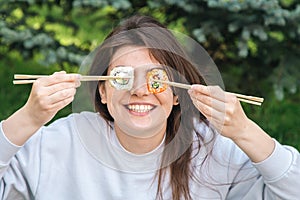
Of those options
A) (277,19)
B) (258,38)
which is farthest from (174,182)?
(258,38)

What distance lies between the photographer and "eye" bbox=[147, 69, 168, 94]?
6.59ft

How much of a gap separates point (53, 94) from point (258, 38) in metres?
2.18

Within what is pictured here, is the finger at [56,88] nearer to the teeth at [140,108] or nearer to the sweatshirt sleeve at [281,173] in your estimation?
the teeth at [140,108]

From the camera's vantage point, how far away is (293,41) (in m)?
3.97

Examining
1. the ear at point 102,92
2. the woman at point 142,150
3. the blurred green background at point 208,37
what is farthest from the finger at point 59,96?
the blurred green background at point 208,37

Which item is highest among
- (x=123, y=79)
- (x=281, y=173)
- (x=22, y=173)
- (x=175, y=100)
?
(x=123, y=79)

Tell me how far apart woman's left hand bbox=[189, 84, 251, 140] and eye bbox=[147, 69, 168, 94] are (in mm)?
122

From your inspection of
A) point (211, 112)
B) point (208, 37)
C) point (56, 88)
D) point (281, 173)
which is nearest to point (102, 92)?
point (56, 88)

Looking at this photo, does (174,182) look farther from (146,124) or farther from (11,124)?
(11,124)

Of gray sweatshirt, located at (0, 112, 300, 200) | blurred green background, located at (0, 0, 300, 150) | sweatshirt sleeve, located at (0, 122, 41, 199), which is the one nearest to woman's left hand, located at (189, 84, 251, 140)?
gray sweatshirt, located at (0, 112, 300, 200)

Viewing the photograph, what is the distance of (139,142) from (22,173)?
1.19 feet

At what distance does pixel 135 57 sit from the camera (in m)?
2.05

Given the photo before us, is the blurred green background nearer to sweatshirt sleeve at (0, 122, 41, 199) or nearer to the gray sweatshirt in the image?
the gray sweatshirt

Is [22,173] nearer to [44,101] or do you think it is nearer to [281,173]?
[44,101]
